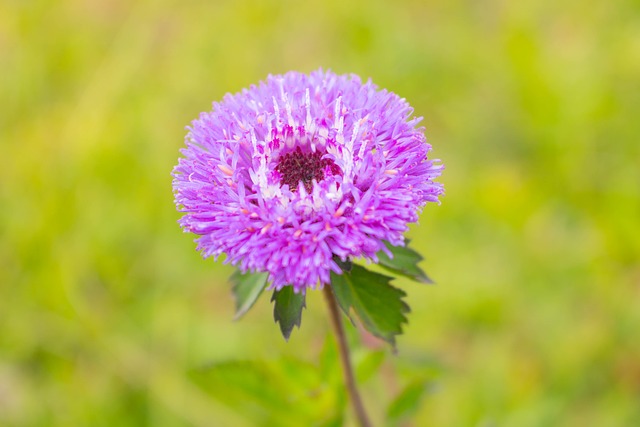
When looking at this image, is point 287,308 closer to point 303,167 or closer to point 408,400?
point 303,167

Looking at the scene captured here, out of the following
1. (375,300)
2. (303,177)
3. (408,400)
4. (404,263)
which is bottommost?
(408,400)

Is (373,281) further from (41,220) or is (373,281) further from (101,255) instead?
(41,220)

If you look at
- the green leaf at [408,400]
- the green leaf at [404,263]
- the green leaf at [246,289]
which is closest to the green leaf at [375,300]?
the green leaf at [404,263]

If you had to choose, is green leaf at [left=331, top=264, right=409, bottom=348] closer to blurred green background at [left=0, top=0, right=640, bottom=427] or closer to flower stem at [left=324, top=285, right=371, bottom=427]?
flower stem at [left=324, top=285, right=371, bottom=427]

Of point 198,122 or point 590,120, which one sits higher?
point 590,120

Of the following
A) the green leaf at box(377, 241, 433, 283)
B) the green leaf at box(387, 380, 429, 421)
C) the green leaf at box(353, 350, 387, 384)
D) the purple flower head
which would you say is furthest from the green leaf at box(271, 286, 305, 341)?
the green leaf at box(387, 380, 429, 421)

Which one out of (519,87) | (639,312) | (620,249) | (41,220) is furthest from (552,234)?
(41,220)

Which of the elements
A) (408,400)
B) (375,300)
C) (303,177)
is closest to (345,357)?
(375,300)
